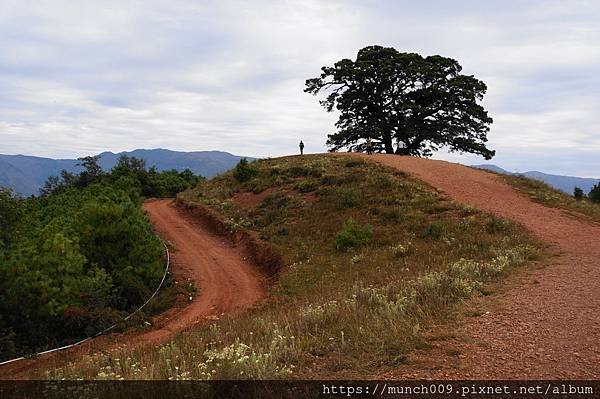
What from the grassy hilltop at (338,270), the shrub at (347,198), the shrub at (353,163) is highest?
the shrub at (353,163)

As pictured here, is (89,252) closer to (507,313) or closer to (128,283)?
(128,283)

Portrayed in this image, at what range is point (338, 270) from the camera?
1500cm

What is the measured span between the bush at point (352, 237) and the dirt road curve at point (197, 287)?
11.0ft

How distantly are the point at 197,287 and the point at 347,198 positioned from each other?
9235 mm

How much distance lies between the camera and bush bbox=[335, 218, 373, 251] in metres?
17.2

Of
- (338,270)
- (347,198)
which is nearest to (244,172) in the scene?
(347,198)

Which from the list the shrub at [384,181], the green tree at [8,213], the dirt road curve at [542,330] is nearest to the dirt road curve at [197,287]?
the green tree at [8,213]

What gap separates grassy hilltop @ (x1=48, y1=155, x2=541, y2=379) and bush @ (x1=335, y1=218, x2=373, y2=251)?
0.14 feet

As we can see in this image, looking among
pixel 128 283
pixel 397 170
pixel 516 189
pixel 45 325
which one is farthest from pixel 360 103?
pixel 45 325

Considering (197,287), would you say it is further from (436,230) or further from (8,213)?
(436,230)

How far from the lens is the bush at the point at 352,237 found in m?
17.2

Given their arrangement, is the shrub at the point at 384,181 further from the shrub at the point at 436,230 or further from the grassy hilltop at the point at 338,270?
the shrub at the point at 436,230

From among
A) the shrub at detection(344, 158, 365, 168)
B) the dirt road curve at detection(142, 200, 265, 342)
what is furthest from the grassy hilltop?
the dirt road curve at detection(142, 200, 265, 342)

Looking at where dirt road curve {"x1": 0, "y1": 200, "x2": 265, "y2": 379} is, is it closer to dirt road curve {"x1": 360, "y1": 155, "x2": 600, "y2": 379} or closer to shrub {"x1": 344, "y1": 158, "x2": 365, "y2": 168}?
dirt road curve {"x1": 360, "y1": 155, "x2": 600, "y2": 379}
